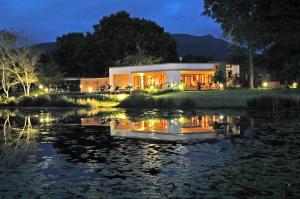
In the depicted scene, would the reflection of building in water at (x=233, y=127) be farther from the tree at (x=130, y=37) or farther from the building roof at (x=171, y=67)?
the tree at (x=130, y=37)

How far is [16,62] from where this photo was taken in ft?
181

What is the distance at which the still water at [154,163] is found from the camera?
912 cm

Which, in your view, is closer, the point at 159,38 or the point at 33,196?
the point at 33,196

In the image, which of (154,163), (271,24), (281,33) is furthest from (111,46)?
(154,163)

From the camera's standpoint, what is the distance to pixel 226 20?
34.2 m

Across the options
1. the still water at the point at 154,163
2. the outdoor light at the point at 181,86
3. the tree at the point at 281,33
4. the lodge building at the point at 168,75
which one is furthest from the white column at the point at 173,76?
the still water at the point at 154,163

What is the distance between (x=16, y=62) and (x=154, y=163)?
151 ft

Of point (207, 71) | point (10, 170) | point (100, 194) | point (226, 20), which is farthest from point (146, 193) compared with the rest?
point (207, 71)

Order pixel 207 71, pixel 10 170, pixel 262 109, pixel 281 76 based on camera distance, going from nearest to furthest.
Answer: pixel 10 170, pixel 262 109, pixel 281 76, pixel 207 71

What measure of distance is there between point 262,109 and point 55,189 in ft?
76.2

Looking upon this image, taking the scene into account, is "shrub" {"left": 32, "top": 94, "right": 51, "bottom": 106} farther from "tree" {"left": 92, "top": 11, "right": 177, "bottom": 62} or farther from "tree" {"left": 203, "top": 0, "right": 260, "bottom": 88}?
"tree" {"left": 92, "top": 11, "right": 177, "bottom": 62}

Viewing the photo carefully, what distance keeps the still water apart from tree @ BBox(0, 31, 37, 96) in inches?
1337

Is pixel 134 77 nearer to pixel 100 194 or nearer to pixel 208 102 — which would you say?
pixel 208 102

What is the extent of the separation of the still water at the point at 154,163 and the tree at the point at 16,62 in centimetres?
3397
